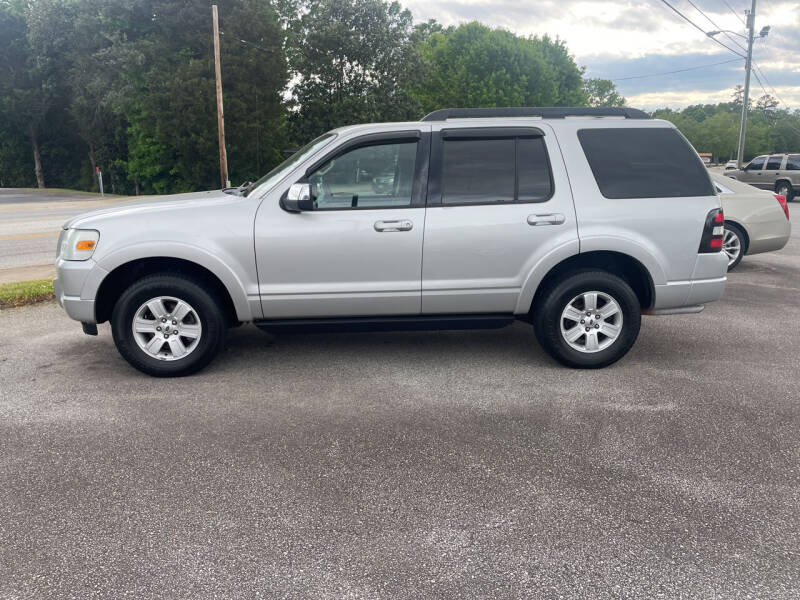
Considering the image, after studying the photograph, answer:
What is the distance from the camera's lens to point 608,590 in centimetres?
268

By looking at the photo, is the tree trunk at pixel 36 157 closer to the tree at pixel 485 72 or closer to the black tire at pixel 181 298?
the tree at pixel 485 72

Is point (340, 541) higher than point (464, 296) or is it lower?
lower

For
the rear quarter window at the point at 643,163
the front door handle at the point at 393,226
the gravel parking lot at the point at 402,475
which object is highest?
the rear quarter window at the point at 643,163

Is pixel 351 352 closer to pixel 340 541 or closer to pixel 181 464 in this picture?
pixel 181 464

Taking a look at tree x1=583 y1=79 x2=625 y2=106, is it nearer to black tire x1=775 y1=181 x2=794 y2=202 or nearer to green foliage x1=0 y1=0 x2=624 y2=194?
green foliage x1=0 y1=0 x2=624 y2=194

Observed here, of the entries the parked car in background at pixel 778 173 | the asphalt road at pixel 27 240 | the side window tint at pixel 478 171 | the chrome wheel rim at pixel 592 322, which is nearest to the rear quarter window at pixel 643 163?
the side window tint at pixel 478 171

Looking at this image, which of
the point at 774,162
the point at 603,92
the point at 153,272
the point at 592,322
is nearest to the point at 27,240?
the point at 153,272

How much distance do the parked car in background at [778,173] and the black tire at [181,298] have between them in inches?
1038

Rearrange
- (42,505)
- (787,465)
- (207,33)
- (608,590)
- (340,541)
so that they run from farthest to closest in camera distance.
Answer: (207,33)
(787,465)
(42,505)
(340,541)
(608,590)

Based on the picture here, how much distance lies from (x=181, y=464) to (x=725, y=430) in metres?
3.37

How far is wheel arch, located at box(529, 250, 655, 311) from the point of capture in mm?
5539

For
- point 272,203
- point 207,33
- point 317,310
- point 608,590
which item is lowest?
point 608,590

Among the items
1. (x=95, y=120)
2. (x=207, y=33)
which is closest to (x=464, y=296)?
(x=207, y=33)

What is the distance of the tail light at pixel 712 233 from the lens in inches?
215
